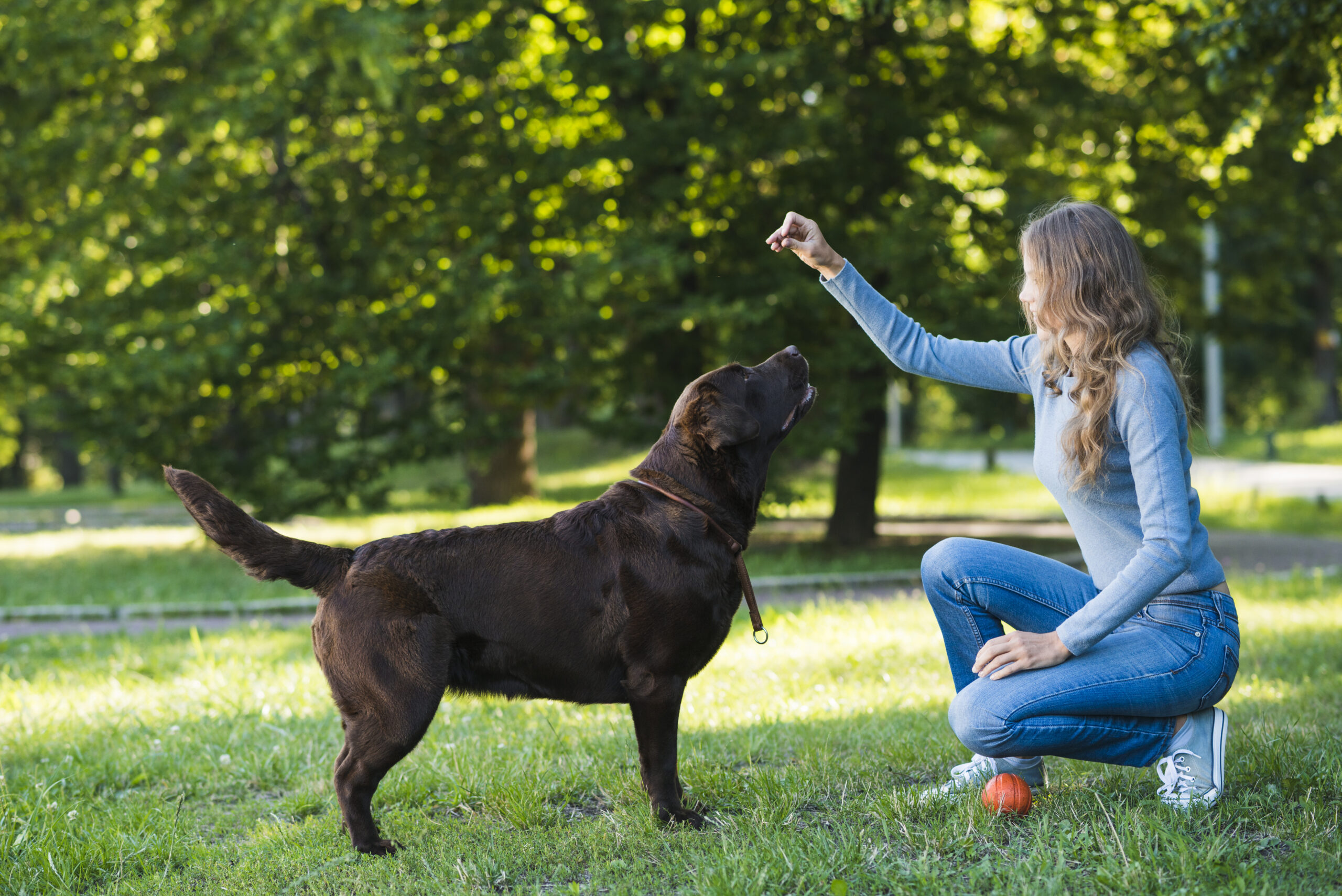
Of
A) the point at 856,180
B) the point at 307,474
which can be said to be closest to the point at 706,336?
the point at 856,180

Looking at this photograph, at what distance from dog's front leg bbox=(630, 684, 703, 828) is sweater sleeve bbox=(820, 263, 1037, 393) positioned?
4.63ft

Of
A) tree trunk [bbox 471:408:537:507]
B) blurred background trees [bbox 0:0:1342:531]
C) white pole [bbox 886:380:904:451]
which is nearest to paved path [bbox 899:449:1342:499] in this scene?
blurred background trees [bbox 0:0:1342:531]

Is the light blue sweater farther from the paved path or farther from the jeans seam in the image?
the paved path

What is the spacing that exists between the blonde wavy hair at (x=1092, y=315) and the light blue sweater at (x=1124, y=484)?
48 mm

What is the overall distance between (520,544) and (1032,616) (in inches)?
67.2

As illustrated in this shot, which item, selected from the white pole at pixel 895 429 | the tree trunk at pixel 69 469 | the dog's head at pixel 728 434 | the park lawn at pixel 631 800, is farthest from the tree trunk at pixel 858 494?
the tree trunk at pixel 69 469

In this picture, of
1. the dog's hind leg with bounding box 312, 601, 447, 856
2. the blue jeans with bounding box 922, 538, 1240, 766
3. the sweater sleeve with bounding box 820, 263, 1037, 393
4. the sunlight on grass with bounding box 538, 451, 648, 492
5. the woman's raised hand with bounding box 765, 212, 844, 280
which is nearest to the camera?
the blue jeans with bounding box 922, 538, 1240, 766

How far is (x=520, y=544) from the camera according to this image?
136 inches

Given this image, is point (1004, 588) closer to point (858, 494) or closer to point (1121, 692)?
point (1121, 692)

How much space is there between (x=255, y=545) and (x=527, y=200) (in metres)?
8.00

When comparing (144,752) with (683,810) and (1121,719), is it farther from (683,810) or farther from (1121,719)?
(1121,719)

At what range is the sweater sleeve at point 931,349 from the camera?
371cm

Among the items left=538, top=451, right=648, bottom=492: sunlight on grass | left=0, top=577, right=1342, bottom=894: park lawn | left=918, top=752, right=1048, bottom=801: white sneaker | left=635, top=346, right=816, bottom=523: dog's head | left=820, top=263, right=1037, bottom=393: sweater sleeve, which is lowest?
left=538, top=451, right=648, bottom=492: sunlight on grass

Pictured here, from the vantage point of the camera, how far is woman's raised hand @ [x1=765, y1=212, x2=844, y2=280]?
11.7 ft
